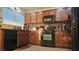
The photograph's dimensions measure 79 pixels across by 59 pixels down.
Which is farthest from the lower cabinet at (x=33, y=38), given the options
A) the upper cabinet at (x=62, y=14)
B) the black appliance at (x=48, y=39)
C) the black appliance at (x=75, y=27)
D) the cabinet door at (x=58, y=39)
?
the black appliance at (x=75, y=27)

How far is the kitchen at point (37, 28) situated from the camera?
206cm

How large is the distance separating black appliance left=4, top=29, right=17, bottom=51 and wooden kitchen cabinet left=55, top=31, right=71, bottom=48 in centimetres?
74

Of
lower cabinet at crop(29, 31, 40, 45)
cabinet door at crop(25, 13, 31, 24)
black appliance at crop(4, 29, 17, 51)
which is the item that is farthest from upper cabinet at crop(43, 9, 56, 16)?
black appliance at crop(4, 29, 17, 51)

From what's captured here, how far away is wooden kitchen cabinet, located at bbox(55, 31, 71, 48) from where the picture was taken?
6.89 ft

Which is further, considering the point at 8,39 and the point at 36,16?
the point at 36,16

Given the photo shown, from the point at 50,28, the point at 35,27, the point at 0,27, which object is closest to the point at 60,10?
the point at 50,28

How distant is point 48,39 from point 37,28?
288 millimetres

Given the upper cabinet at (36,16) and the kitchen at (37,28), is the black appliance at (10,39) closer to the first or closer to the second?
the kitchen at (37,28)

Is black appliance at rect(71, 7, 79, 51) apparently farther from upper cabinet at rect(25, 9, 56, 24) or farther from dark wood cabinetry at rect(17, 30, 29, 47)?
dark wood cabinetry at rect(17, 30, 29, 47)

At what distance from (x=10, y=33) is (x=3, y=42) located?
19cm

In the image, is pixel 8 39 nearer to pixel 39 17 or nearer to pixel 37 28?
pixel 37 28

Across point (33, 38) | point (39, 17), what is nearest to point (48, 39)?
point (33, 38)

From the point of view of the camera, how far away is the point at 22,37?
2193 mm
